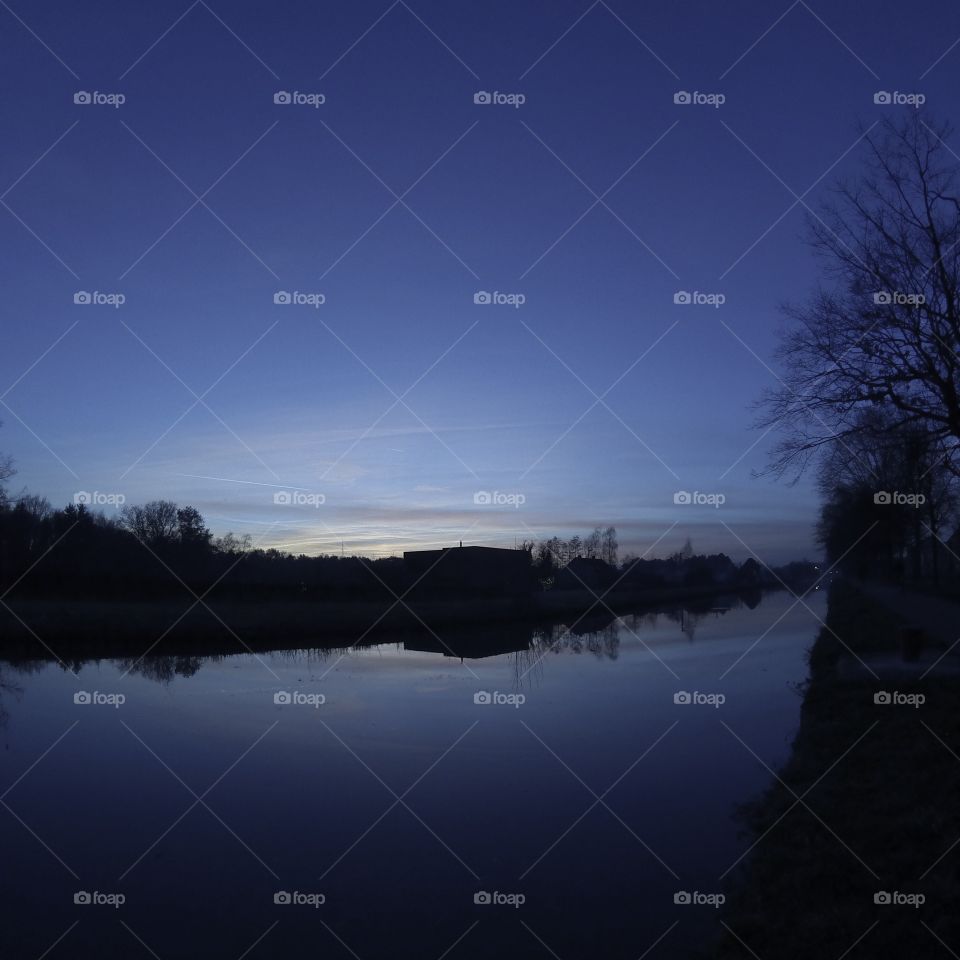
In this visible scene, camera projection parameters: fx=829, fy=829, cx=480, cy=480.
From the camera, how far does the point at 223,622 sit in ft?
107

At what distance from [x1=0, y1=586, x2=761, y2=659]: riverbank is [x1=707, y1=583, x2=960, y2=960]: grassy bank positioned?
21209 mm

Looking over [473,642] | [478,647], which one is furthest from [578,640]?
[478,647]

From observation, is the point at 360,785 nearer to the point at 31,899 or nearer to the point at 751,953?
the point at 31,899

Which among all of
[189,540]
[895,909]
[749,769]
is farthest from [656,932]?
[189,540]

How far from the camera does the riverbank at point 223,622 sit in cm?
2731

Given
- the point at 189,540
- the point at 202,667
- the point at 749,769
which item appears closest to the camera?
the point at 749,769

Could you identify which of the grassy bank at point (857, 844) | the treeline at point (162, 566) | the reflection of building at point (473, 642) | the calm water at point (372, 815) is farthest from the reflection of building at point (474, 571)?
the grassy bank at point (857, 844)

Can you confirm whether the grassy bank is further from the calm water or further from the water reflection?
the water reflection

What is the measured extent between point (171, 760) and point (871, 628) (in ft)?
75.1

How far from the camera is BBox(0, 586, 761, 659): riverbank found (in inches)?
1075

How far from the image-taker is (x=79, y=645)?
88.6ft

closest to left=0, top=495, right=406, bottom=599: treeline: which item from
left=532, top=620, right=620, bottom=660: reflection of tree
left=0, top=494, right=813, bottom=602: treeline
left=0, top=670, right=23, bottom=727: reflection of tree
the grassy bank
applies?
left=0, top=494, right=813, bottom=602: treeline

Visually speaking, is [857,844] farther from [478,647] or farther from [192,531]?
[192,531]

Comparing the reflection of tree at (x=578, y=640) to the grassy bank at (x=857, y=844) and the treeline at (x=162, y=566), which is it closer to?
the treeline at (x=162, y=566)
